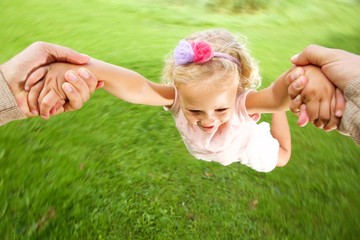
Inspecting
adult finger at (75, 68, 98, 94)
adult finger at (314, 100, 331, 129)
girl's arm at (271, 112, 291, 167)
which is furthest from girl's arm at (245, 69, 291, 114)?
adult finger at (75, 68, 98, 94)

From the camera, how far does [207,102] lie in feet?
5.62

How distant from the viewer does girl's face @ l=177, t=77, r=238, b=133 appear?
5.59 ft

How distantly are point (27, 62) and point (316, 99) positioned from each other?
38.5 inches

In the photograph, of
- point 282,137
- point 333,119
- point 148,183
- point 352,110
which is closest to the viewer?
point 352,110

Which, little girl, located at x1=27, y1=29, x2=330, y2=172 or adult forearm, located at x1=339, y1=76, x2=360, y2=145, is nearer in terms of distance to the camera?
adult forearm, located at x1=339, y1=76, x2=360, y2=145

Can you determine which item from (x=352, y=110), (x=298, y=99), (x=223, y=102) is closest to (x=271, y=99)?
(x=223, y=102)

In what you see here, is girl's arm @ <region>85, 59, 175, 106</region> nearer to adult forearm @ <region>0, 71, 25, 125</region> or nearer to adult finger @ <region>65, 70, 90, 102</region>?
adult finger @ <region>65, 70, 90, 102</region>

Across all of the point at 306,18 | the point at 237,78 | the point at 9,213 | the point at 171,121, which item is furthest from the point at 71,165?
the point at 306,18

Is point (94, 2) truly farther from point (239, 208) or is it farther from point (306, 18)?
point (239, 208)

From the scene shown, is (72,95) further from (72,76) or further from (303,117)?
(303,117)

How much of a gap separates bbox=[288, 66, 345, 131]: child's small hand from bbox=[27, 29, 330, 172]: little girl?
0.18 metres

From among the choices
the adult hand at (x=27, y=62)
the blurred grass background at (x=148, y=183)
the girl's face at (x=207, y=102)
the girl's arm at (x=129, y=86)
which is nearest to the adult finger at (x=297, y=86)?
the girl's face at (x=207, y=102)

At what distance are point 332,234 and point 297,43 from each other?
215cm

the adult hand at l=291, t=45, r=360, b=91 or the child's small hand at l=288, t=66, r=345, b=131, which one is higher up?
the adult hand at l=291, t=45, r=360, b=91
